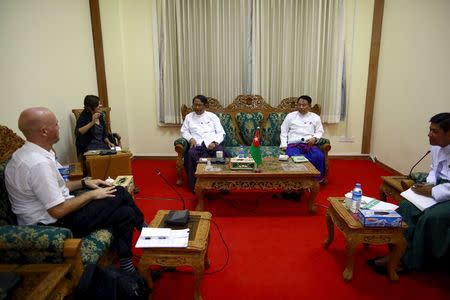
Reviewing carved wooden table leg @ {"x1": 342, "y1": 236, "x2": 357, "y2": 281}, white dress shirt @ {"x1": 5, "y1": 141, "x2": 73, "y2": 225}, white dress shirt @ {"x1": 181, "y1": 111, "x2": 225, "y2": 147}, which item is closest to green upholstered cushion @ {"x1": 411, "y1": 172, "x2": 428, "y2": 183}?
carved wooden table leg @ {"x1": 342, "y1": 236, "x2": 357, "y2": 281}

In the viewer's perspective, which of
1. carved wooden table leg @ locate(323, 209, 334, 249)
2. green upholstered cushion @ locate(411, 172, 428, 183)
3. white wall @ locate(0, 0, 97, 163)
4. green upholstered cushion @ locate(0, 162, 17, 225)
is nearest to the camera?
green upholstered cushion @ locate(0, 162, 17, 225)

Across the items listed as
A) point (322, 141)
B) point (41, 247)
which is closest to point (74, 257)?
point (41, 247)

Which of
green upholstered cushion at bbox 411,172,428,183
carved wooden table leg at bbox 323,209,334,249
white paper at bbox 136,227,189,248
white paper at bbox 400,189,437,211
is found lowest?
carved wooden table leg at bbox 323,209,334,249

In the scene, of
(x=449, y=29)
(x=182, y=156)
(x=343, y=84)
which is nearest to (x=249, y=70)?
(x=343, y=84)

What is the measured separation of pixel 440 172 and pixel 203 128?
8.50 feet

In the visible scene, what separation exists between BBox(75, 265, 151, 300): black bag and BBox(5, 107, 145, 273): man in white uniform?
13.6 inches

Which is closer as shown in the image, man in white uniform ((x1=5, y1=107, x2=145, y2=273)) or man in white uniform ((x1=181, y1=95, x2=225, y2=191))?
man in white uniform ((x1=5, y1=107, x2=145, y2=273))

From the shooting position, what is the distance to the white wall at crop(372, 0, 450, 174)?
3.38 metres

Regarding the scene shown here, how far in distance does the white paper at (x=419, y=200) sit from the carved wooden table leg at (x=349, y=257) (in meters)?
0.55

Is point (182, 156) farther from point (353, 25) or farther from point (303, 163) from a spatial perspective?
point (353, 25)

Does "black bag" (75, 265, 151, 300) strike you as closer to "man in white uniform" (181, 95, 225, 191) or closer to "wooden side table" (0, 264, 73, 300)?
"wooden side table" (0, 264, 73, 300)

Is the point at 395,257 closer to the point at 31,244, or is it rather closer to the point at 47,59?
the point at 31,244

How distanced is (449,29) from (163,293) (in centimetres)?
371

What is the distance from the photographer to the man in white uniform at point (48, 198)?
64.1 inches
